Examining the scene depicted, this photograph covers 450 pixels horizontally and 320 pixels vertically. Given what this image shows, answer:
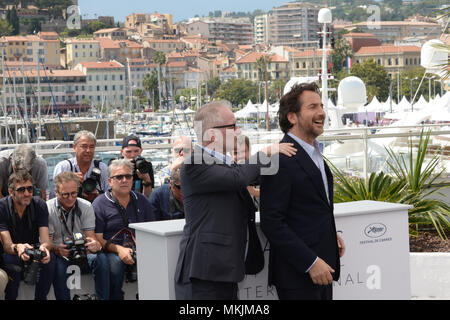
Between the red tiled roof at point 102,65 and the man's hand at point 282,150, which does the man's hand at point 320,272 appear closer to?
the man's hand at point 282,150

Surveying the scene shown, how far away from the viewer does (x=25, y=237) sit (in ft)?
19.8

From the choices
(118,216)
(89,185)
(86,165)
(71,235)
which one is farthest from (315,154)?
(86,165)

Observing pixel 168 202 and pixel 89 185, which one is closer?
pixel 168 202

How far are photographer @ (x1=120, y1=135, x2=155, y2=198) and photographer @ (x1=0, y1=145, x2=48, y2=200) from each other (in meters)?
0.83

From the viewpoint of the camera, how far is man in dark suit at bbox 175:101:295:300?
3.85 meters

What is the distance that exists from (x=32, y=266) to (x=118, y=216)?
0.81 m

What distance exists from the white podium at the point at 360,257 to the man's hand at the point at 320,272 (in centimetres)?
47

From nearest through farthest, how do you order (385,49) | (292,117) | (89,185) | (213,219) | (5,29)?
(213,219)
(292,117)
(89,185)
(385,49)
(5,29)

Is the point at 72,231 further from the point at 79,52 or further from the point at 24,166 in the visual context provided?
the point at 79,52

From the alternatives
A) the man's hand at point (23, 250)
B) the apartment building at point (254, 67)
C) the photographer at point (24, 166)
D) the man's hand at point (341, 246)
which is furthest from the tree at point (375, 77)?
the man's hand at point (341, 246)

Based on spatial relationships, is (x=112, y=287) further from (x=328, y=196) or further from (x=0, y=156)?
(x=328, y=196)

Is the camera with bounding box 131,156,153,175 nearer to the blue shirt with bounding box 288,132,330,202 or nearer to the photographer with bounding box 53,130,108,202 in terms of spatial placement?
the photographer with bounding box 53,130,108,202

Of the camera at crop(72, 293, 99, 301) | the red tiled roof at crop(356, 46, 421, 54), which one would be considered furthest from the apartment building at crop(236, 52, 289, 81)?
the camera at crop(72, 293, 99, 301)
